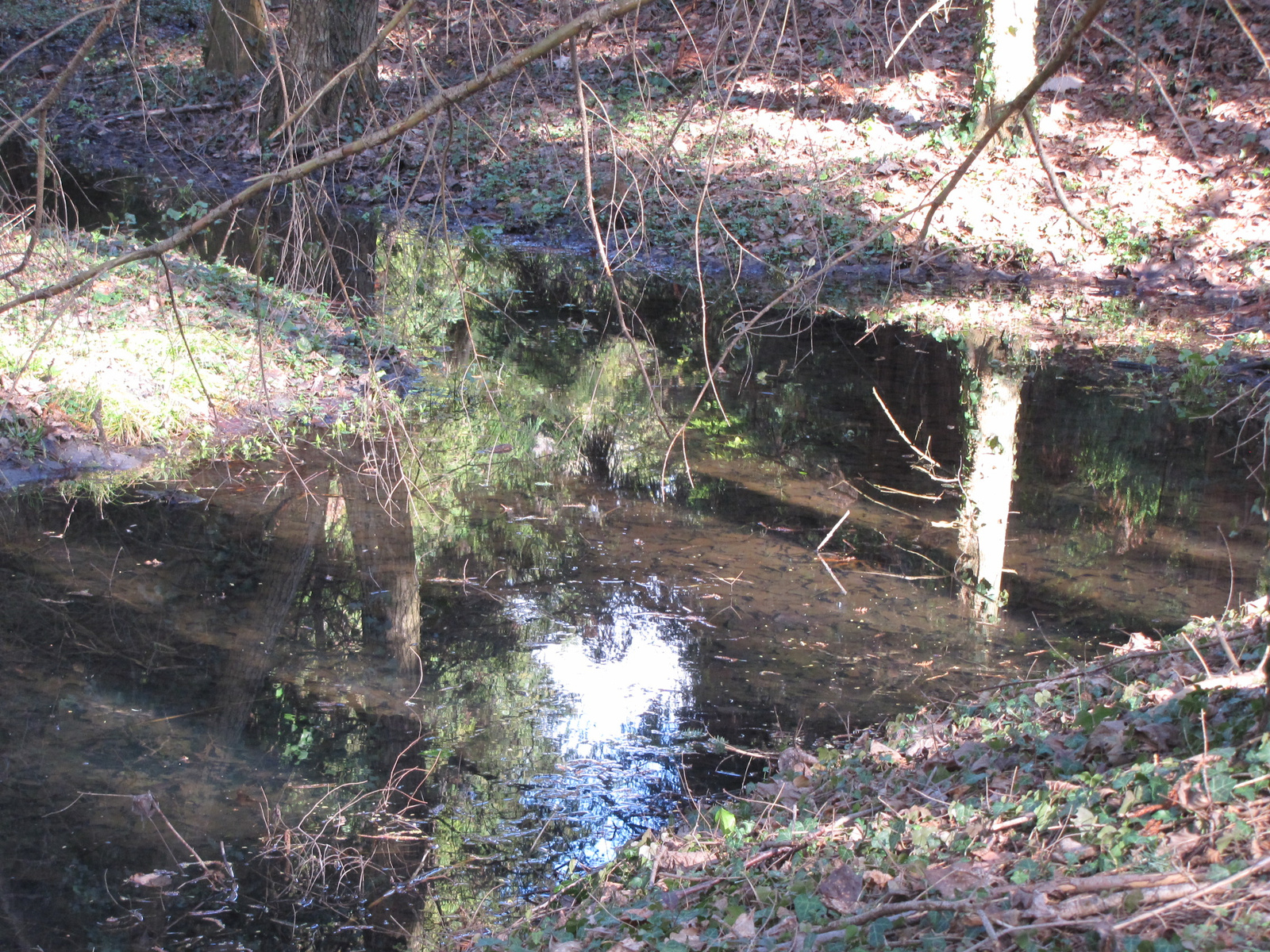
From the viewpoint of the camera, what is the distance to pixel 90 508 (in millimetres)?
6148

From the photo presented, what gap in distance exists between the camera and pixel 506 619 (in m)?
5.24

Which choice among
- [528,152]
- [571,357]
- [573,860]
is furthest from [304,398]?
[528,152]

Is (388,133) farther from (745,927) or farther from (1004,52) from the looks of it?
(1004,52)

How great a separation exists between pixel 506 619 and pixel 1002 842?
9.70 ft

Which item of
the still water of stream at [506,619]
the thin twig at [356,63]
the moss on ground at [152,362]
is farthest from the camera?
the moss on ground at [152,362]

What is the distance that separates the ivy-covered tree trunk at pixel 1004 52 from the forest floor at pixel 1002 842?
9.37 m

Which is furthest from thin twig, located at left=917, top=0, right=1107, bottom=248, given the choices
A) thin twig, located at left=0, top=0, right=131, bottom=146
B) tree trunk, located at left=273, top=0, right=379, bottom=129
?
tree trunk, located at left=273, top=0, right=379, bottom=129

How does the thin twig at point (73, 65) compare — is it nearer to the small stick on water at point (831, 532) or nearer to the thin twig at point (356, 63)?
the thin twig at point (356, 63)

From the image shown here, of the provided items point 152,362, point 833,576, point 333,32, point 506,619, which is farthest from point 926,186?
point 506,619

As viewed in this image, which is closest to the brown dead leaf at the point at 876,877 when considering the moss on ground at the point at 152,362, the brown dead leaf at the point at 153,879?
the brown dead leaf at the point at 153,879

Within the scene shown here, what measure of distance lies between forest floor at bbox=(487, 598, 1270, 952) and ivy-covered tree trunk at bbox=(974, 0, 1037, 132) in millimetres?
9370

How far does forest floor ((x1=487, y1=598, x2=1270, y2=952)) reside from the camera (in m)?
2.28

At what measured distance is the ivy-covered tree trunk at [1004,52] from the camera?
11469 mm

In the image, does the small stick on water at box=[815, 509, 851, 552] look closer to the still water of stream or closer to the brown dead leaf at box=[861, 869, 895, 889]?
the still water of stream
